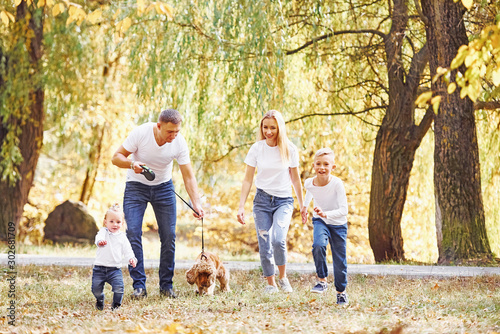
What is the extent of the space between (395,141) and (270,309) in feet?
21.0

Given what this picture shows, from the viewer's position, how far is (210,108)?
37.8ft

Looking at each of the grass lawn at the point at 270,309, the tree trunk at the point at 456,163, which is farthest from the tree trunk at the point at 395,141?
the grass lawn at the point at 270,309

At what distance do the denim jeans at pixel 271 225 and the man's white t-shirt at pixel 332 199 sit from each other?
487 mm

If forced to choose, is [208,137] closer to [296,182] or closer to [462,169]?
[462,169]

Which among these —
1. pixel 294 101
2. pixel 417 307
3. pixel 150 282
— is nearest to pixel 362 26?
pixel 294 101

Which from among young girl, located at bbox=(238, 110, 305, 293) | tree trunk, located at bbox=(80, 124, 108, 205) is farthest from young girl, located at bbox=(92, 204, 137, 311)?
tree trunk, located at bbox=(80, 124, 108, 205)

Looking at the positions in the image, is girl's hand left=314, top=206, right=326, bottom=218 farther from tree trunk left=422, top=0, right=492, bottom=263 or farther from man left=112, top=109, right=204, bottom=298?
tree trunk left=422, top=0, right=492, bottom=263

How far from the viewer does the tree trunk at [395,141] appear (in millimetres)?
10961

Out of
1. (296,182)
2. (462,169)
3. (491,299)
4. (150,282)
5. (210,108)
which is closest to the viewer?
(491,299)

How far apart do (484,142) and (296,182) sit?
6.76 m

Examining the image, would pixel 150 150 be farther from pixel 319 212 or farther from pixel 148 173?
pixel 319 212

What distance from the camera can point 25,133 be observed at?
45.1ft

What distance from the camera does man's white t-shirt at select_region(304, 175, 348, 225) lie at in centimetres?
576

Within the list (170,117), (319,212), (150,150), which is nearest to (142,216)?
(150,150)
